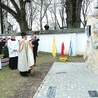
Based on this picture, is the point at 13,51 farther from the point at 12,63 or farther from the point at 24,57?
the point at 24,57

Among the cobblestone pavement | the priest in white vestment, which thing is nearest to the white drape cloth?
the cobblestone pavement

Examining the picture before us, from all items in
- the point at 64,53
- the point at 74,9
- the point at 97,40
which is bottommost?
the point at 64,53

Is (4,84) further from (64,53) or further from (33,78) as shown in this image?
(64,53)

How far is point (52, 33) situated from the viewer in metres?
23.8

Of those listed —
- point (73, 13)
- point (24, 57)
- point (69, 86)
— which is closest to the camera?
point (69, 86)

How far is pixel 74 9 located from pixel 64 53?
403 cm

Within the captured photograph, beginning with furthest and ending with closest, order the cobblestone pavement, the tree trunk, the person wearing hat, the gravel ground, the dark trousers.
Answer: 1. the tree trunk
2. the dark trousers
3. the person wearing hat
4. the gravel ground
5. the cobblestone pavement

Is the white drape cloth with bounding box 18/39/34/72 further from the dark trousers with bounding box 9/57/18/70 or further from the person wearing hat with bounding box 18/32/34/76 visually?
the dark trousers with bounding box 9/57/18/70

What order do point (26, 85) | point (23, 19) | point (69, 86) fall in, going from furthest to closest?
point (23, 19), point (26, 85), point (69, 86)

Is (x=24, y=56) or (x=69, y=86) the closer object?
(x=69, y=86)

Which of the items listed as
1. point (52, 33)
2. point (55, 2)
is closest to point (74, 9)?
point (52, 33)

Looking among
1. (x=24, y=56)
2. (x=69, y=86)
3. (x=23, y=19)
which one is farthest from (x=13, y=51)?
(x=23, y=19)

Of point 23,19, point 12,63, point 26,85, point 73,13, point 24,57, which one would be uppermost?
point 73,13

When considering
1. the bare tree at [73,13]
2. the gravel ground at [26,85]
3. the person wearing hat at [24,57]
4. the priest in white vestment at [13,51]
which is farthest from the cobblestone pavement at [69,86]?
the bare tree at [73,13]
